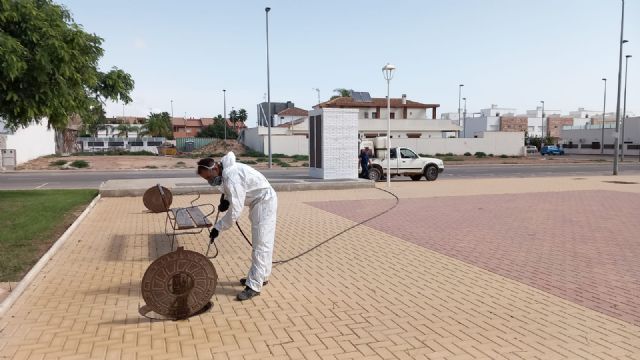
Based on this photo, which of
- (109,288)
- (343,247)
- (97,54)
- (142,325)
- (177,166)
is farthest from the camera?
(177,166)

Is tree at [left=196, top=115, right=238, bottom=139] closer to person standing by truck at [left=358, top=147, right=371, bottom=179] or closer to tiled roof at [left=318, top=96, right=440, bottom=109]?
tiled roof at [left=318, top=96, right=440, bottom=109]

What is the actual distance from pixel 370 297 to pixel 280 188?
11635 mm

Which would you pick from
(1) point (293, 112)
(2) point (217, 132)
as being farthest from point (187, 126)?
(1) point (293, 112)

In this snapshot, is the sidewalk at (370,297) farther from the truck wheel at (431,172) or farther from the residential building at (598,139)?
the residential building at (598,139)

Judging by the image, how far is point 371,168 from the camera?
21766 millimetres

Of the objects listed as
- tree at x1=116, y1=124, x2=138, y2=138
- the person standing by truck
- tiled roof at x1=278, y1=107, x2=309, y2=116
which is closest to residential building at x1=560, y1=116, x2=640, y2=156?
tiled roof at x1=278, y1=107, x2=309, y2=116

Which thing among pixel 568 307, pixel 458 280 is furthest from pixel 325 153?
pixel 568 307

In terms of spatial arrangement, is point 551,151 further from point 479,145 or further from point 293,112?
point 293,112

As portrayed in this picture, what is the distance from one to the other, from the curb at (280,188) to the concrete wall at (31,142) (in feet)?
68.0

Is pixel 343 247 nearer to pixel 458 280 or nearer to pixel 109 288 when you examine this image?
pixel 458 280

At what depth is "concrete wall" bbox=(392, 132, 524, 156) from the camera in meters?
52.0

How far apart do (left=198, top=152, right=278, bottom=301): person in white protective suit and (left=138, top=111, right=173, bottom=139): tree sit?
96875 millimetres

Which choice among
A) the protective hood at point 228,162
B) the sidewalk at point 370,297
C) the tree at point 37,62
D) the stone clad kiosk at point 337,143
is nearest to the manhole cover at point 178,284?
the sidewalk at point 370,297

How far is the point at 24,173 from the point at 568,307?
29.2 meters
